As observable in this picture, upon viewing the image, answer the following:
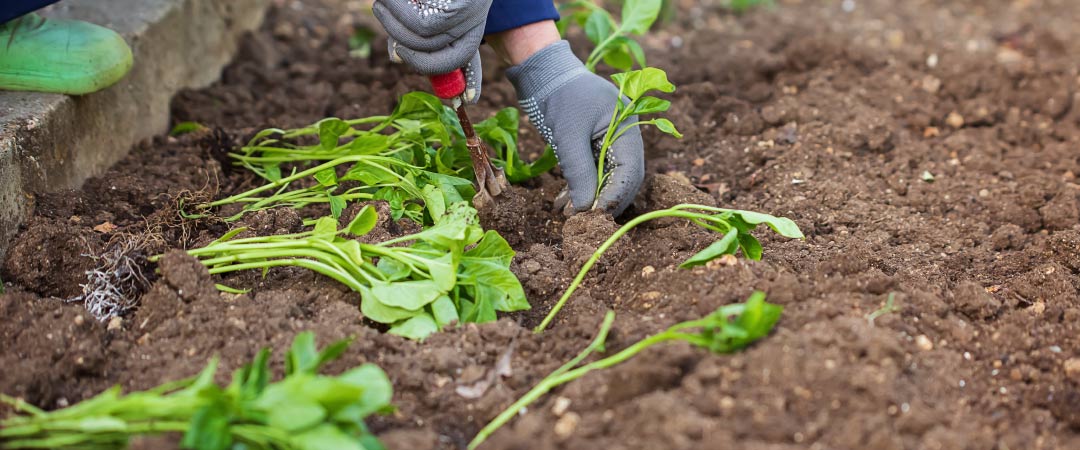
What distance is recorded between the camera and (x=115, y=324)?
54.8 inches

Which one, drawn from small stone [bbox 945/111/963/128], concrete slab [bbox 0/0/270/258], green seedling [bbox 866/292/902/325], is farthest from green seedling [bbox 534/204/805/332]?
small stone [bbox 945/111/963/128]

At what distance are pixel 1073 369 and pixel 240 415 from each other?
45.7 inches

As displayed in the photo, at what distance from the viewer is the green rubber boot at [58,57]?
70.4 inches

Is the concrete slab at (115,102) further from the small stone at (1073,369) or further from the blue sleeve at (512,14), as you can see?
the small stone at (1073,369)

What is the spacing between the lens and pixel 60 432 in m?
1.10

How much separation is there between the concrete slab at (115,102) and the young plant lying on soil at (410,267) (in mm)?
422

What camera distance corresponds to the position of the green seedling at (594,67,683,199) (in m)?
1.60

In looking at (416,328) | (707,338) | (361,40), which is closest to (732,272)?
(707,338)

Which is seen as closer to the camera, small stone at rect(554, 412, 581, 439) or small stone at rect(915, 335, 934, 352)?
small stone at rect(554, 412, 581, 439)

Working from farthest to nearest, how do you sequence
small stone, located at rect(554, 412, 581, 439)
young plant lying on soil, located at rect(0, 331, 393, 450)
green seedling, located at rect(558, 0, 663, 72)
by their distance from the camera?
1. green seedling, located at rect(558, 0, 663, 72)
2. small stone, located at rect(554, 412, 581, 439)
3. young plant lying on soil, located at rect(0, 331, 393, 450)

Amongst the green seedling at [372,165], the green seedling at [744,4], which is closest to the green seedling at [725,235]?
the green seedling at [372,165]

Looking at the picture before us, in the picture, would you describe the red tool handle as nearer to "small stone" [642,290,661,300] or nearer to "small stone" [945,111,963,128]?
"small stone" [642,290,661,300]

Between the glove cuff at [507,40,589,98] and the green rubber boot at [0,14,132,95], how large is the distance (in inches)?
32.9

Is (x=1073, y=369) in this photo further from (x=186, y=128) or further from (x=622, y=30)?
(x=186, y=128)
